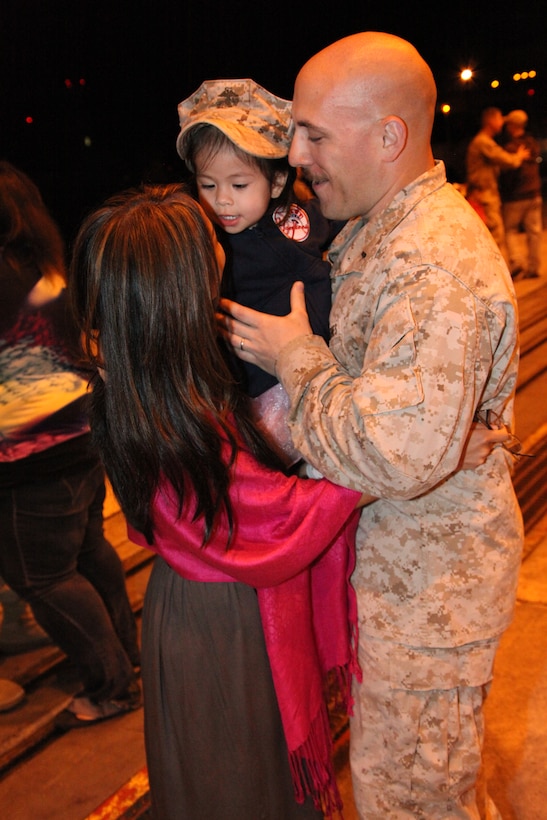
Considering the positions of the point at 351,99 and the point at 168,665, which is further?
the point at 168,665

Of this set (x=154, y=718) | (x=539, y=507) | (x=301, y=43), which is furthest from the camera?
(x=301, y=43)

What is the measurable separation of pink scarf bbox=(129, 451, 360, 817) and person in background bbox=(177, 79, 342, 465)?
26cm

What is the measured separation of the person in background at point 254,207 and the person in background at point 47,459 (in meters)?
0.95

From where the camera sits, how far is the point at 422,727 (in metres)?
1.57

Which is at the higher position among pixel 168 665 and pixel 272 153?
pixel 272 153

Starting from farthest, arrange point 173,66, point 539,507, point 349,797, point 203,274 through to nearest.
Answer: point 173,66 → point 539,507 → point 349,797 → point 203,274

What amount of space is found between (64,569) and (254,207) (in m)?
1.57

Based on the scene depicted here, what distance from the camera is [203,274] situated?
136 cm

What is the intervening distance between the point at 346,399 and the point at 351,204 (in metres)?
0.44

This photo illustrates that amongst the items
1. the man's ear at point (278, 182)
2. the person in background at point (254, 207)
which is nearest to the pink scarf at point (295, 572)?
the person in background at point (254, 207)

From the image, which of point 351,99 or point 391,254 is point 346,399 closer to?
point 391,254

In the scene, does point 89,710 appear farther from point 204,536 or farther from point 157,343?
point 157,343

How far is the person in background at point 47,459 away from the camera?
2.56 m

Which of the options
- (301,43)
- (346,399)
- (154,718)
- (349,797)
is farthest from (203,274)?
(301,43)
